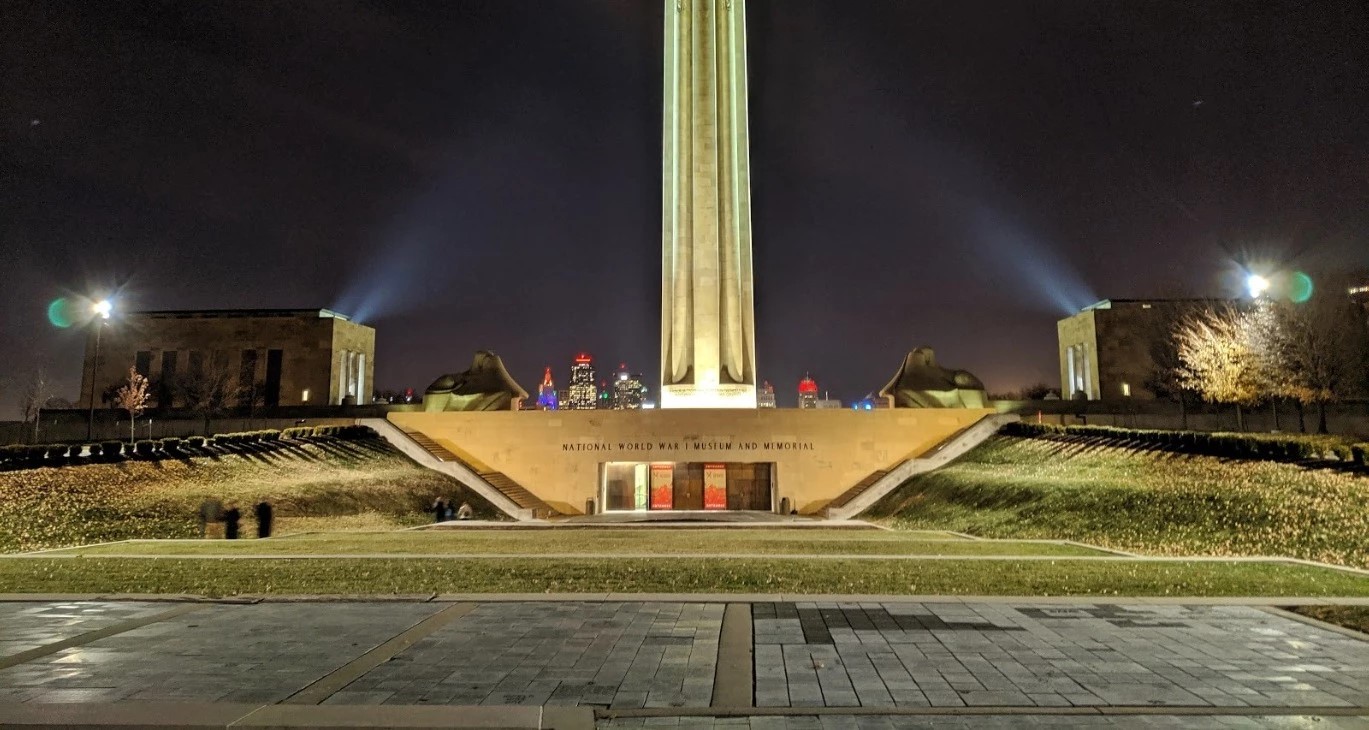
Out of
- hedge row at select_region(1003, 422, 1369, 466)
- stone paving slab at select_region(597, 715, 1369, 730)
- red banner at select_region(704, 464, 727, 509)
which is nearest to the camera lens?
stone paving slab at select_region(597, 715, 1369, 730)

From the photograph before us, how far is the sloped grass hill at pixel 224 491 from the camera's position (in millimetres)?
20781

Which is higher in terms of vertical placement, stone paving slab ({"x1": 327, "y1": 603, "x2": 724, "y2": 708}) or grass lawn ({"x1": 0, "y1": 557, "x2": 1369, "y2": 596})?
stone paving slab ({"x1": 327, "y1": 603, "x2": 724, "y2": 708})

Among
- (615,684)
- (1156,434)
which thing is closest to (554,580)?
(615,684)

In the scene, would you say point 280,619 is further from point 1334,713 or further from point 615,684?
point 1334,713

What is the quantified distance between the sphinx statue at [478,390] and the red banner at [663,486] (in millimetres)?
9910

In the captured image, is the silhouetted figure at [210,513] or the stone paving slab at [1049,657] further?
the silhouetted figure at [210,513]

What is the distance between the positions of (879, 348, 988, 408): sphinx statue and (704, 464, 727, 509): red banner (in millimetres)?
11292

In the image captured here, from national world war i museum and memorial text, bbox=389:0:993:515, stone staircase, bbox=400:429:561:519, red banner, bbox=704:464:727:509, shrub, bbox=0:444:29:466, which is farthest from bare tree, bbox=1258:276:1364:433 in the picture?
shrub, bbox=0:444:29:466

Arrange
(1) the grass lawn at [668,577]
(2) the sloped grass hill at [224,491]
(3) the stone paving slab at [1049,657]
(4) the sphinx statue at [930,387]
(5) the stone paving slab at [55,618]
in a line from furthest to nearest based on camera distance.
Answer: (4) the sphinx statue at [930,387], (2) the sloped grass hill at [224,491], (1) the grass lawn at [668,577], (5) the stone paving slab at [55,618], (3) the stone paving slab at [1049,657]

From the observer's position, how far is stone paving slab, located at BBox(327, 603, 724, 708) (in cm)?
620

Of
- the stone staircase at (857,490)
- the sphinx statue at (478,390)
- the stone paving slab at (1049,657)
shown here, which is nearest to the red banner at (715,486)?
the stone staircase at (857,490)

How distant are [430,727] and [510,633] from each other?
9.57 ft

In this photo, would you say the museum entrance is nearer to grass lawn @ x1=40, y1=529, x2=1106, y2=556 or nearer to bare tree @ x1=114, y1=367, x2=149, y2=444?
grass lawn @ x1=40, y1=529, x2=1106, y2=556

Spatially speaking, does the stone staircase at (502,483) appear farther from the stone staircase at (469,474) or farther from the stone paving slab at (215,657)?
the stone paving slab at (215,657)
